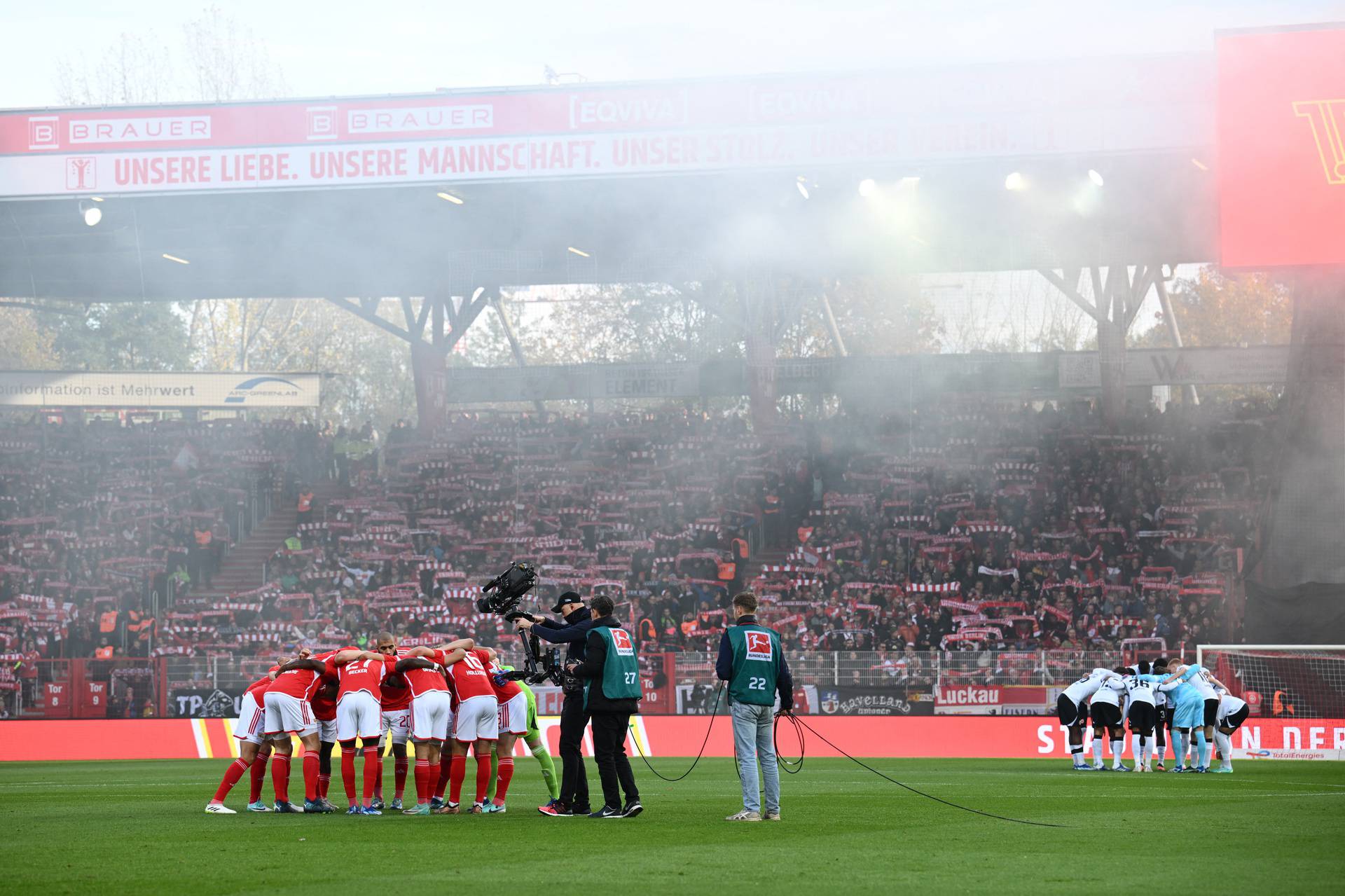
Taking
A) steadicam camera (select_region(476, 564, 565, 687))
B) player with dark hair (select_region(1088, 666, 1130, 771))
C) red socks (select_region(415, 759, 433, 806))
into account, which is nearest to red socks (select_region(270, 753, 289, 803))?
red socks (select_region(415, 759, 433, 806))

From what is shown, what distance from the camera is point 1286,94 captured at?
25.1 meters

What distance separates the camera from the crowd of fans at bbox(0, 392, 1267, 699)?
30984 millimetres

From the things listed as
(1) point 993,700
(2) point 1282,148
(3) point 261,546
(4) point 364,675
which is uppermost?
(2) point 1282,148

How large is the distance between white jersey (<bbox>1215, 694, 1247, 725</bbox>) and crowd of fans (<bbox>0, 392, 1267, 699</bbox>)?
280 inches

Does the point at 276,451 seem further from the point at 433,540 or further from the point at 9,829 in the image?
the point at 9,829

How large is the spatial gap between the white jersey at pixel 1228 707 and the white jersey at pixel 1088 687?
1.45 m

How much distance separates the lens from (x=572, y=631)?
13.4 meters

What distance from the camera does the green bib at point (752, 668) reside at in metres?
12.9

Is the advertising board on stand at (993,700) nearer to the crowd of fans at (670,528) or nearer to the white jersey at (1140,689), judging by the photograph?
the crowd of fans at (670,528)

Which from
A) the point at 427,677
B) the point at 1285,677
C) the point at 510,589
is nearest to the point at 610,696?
the point at 510,589

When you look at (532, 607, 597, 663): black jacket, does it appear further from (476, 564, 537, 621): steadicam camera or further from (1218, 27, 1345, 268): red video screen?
(1218, 27, 1345, 268): red video screen

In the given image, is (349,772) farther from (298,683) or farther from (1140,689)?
(1140,689)

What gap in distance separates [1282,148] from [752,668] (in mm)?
16923

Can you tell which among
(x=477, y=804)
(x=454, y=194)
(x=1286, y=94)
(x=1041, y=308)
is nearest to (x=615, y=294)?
(x=1041, y=308)
